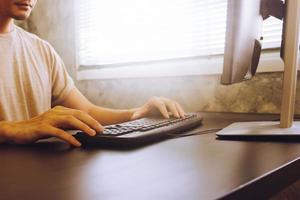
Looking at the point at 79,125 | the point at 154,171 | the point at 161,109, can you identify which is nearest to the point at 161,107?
the point at 161,109

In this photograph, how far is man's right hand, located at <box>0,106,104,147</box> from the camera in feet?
2.12

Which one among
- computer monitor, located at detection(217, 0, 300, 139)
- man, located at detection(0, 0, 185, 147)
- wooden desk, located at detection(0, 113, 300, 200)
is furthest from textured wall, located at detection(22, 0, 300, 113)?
wooden desk, located at detection(0, 113, 300, 200)

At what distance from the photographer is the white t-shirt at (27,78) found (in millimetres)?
1331

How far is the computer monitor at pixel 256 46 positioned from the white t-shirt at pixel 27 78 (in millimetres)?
944

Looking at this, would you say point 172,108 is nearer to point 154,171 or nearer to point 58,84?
point 154,171

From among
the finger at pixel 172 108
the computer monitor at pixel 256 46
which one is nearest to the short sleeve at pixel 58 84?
the finger at pixel 172 108

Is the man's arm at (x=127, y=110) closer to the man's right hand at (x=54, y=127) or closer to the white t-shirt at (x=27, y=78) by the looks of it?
the white t-shirt at (x=27, y=78)

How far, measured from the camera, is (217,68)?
135 centimetres

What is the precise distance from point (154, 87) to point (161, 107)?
0.61 meters

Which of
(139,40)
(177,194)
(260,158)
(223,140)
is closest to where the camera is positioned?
(177,194)

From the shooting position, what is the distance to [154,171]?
41cm

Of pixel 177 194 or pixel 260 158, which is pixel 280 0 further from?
pixel 177 194

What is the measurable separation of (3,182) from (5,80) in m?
1.05

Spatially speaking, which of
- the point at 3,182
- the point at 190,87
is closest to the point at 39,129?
the point at 3,182
